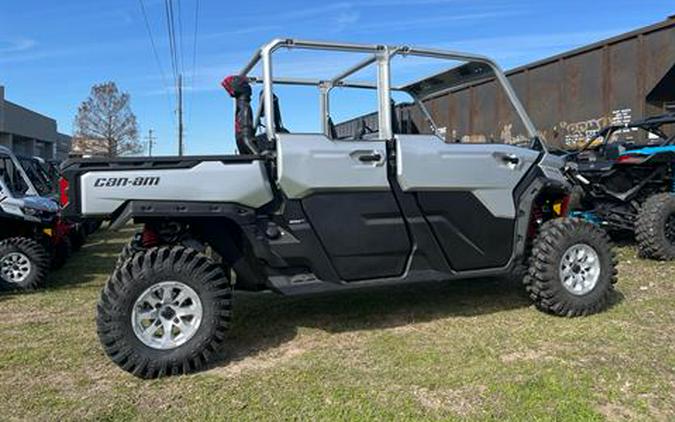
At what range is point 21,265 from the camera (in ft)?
22.8

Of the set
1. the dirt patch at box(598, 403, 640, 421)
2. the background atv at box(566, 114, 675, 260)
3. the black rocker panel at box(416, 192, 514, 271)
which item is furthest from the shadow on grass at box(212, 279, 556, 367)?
the background atv at box(566, 114, 675, 260)

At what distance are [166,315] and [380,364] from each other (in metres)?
1.45

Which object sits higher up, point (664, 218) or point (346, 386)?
point (664, 218)

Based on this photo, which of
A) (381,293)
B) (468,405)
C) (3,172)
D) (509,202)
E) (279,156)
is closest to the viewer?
(468,405)

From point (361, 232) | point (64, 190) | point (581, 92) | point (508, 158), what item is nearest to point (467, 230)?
point (508, 158)

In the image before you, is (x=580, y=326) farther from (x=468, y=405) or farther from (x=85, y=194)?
(x=85, y=194)

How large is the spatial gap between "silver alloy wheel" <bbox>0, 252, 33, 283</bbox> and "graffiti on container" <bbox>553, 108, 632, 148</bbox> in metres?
7.95

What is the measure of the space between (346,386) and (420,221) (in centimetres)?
148

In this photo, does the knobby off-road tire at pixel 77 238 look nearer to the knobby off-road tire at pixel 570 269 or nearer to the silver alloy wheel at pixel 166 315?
the silver alloy wheel at pixel 166 315

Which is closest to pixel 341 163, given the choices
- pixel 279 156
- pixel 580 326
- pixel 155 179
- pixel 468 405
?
pixel 279 156

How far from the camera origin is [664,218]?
7.39 m

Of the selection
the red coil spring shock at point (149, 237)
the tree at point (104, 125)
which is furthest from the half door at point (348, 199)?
the tree at point (104, 125)

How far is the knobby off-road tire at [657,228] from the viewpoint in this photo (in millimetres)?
7352

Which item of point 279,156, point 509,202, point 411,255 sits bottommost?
point 411,255
